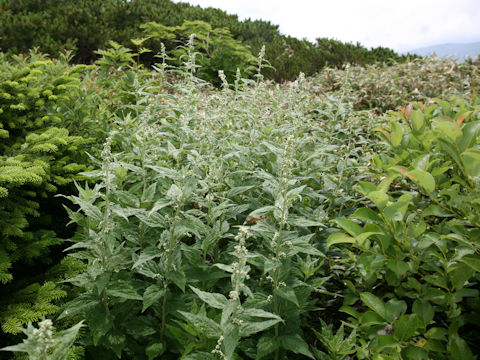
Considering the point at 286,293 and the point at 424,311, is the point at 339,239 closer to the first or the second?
the point at 286,293

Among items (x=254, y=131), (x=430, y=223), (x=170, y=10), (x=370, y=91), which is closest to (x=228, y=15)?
(x=170, y=10)

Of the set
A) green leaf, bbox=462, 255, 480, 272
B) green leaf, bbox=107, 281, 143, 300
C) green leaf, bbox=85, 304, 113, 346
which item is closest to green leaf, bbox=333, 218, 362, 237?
green leaf, bbox=462, 255, 480, 272

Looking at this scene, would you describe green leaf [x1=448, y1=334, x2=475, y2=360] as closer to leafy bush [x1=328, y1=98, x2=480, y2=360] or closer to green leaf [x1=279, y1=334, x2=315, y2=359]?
leafy bush [x1=328, y1=98, x2=480, y2=360]

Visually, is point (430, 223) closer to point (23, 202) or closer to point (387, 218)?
point (387, 218)

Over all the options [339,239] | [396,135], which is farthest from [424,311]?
[396,135]

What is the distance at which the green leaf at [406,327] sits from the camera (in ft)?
5.64

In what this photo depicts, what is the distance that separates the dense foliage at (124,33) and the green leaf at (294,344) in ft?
28.2

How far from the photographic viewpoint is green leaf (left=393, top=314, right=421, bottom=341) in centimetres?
172

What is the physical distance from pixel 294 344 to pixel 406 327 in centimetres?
63

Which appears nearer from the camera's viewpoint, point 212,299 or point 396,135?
point 212,299

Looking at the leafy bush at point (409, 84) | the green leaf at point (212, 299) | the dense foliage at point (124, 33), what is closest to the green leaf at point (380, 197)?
the green leaf at point (212, 299)

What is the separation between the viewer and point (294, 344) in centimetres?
204

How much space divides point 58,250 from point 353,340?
2649 mm

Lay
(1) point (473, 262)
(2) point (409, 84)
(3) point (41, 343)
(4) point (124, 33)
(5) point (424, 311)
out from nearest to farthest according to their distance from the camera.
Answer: (3) point (41, 343)
(1) point (473, 262)
(5) point (424, 311)
(2) point (409, 84)
(4) point (124, 33)
